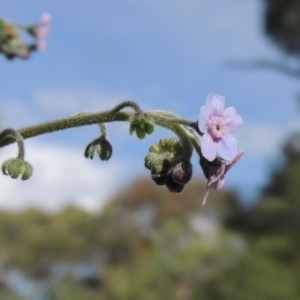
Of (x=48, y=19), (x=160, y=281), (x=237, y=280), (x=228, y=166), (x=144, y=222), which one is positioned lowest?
(x=228, y=166)

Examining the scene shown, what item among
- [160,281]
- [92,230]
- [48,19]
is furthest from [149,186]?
[48,19]

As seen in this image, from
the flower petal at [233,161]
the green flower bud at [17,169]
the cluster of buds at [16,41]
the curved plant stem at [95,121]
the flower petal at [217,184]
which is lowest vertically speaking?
the flower petal at [217,184]

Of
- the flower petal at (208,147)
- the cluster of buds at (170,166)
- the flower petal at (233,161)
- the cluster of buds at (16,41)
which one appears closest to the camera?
the flower petal at (208,147)

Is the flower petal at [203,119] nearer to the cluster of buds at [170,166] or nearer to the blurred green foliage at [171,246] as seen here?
the cluster of buds at [170,166]

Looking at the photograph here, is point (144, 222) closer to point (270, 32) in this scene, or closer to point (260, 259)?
point (260, 259)

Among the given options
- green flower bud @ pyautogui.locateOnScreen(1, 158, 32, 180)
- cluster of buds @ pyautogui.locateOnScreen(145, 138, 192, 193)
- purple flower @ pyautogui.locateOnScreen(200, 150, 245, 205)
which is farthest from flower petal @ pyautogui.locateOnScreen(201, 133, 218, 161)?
green flower bud @ pyautogui.locateOnScreen(1, 158, 32, 180)

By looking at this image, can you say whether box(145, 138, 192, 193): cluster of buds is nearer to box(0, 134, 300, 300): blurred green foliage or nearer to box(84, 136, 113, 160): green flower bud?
box(84, 136, 113, 160): green flower bud

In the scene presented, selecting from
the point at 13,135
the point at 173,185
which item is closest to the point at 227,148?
the point at 173,185

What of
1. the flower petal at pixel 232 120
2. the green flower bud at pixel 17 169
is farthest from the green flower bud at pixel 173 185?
the green flower bud at pixel 17 169
